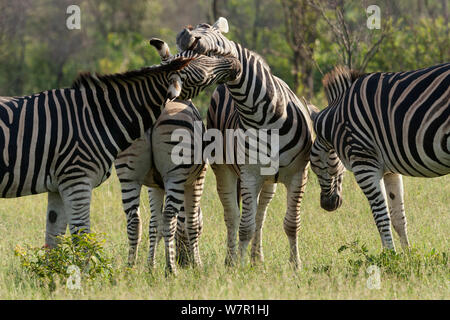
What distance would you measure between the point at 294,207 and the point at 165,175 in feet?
4.64

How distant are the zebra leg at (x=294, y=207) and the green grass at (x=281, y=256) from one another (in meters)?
0.15

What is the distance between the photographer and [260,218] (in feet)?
26.0

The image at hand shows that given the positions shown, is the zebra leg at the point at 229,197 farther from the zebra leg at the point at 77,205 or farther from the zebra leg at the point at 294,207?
Result: the zebra leg at the point at 77,205

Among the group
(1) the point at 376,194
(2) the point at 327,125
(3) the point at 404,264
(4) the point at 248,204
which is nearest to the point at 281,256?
(4) the point at 248,204

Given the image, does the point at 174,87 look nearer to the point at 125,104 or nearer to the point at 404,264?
the point at 125,104

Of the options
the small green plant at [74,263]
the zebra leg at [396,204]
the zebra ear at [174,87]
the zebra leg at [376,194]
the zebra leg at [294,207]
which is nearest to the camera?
the small green plant at [74,263]

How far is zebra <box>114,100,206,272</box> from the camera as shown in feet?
22.5

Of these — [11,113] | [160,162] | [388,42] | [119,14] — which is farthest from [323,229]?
[119,14]

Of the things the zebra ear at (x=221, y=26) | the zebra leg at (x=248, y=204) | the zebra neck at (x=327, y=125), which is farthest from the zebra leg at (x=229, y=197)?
the zebra ear at (x=221, y=26)

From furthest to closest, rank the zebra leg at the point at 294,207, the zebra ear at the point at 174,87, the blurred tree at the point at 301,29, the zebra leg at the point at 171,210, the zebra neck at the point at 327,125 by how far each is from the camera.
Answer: the blurred tree at the point at 301,29 < the zebra leg at the point at 294,207 < the zebra neck at the point at 327,125 < the zebra leg at the point at 171,210 < the zebra ear at the point at 174,87

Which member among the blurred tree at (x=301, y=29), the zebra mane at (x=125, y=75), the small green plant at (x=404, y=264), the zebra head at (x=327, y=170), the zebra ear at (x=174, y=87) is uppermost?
the blurred tree at (x=301, y=29)

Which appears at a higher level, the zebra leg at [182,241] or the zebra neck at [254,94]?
the zebra neck at [254,94]

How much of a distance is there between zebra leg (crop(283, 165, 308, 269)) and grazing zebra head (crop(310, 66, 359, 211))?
21 cm

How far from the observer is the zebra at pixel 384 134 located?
20.5ft
